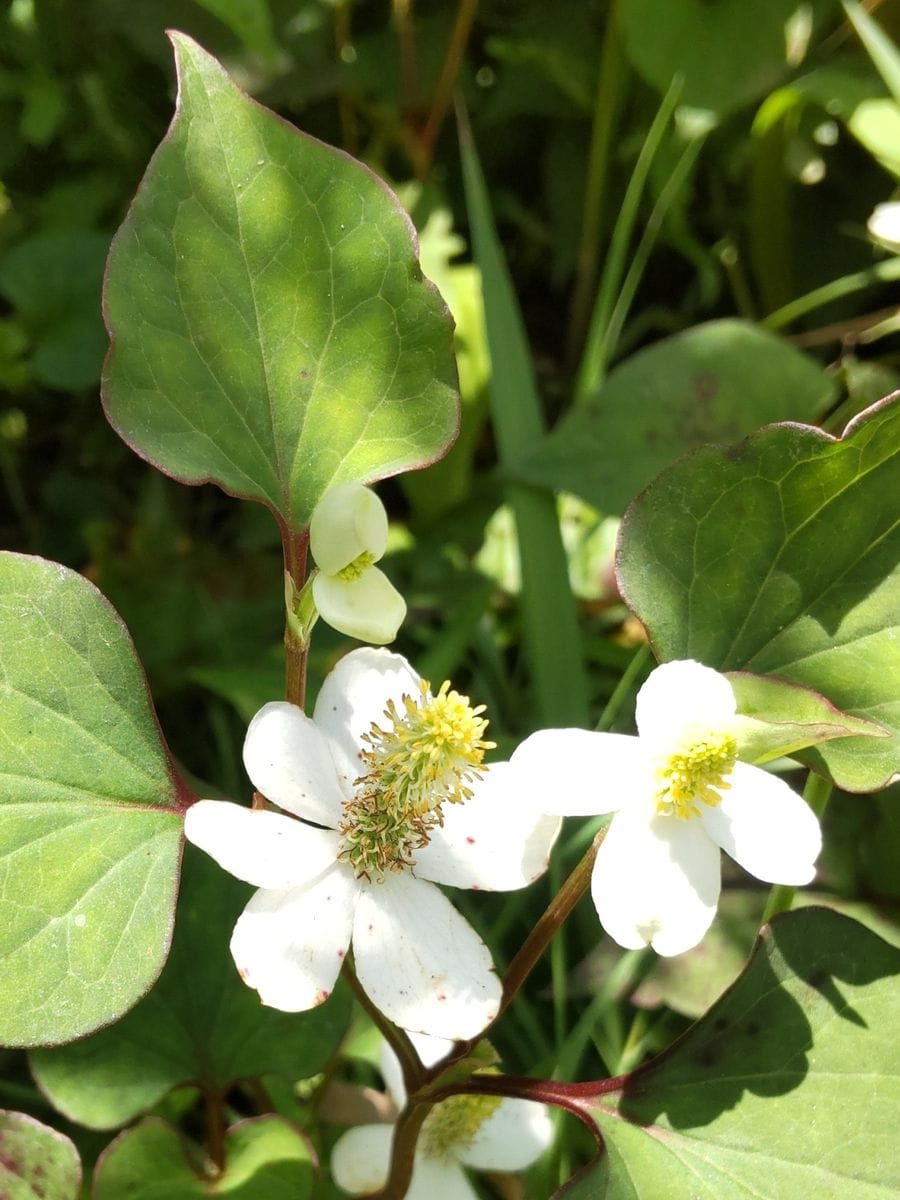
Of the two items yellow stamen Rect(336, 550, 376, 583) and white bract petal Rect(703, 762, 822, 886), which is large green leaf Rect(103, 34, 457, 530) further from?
white bract petal Rect(703, 762, 822, 886)

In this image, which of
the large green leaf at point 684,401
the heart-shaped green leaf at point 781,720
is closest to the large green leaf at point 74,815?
the heart-shaped green leaf at point 781,720

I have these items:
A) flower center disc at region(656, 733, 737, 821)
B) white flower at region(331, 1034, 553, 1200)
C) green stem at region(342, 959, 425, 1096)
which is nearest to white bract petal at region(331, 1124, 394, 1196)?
white flower at region(331, 1034, 553, 1200)

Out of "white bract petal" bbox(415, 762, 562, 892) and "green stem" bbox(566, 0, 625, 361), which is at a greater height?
"green stem" bbox(566, 0, 625, 361)

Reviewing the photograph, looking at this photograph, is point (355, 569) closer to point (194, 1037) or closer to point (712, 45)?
point (194, 1037)

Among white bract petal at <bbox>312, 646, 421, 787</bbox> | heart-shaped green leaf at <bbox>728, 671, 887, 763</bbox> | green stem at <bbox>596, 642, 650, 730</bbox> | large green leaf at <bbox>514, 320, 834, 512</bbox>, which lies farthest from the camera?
large green leaf at <bbox>514, 320, 834, 512</bbox>

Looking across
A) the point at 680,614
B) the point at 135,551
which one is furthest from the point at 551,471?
the point at 680,614

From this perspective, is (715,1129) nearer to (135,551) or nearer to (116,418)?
(116,418)

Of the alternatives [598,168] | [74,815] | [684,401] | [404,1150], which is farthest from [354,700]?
[598,168]
